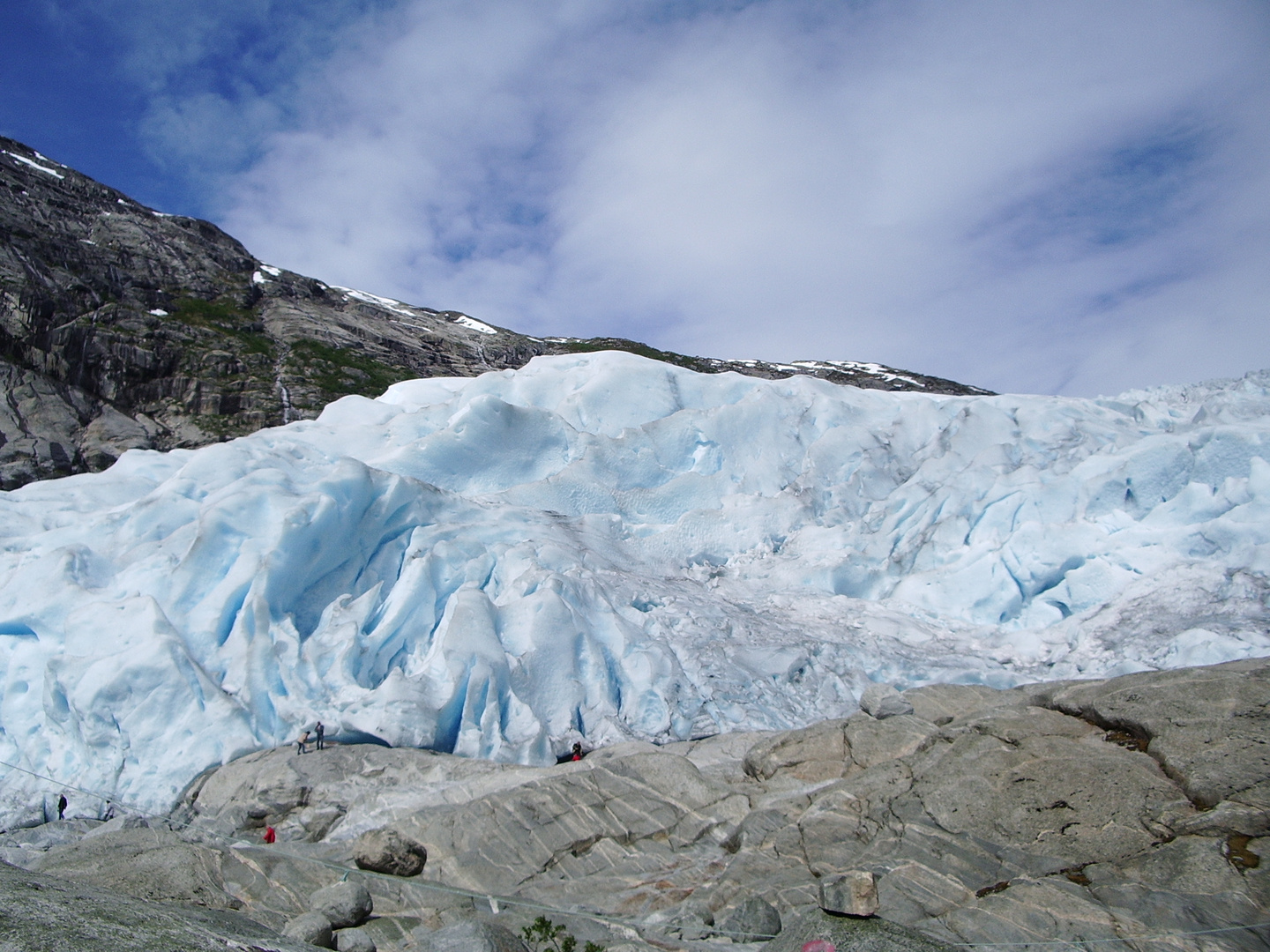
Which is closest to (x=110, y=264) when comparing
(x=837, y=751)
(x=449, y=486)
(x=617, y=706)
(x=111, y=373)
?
(x=111, y=373)

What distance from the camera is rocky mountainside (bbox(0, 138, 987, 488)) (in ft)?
110

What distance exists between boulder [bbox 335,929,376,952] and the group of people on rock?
453 cm

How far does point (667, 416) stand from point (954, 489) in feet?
20.0

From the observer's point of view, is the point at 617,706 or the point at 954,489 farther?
the point at 954,489

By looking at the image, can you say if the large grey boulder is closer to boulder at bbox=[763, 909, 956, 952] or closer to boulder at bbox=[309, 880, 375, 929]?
boulder at bbox=[309, 880, 375, 929]

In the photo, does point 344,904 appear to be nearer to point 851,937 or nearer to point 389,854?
point 389,854

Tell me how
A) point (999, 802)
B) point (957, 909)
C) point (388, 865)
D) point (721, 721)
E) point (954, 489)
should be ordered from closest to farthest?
point (957, 909), point (999, 802), point (388, 865), point (721, 721), point (954, 489)

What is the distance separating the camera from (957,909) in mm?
6105

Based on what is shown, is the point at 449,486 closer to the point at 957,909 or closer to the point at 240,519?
the point at 240,519

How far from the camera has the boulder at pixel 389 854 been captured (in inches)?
302

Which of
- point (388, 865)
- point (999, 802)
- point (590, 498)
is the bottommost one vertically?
point (388, 865)

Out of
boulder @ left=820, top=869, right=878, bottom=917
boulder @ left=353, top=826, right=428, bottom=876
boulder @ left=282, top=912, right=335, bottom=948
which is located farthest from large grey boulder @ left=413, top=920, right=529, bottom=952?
boulder @ left=820, top=869, right=878, bottom=917

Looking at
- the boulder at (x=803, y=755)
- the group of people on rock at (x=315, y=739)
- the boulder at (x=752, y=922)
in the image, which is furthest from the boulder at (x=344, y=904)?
the boulder at (x=803, y=755)

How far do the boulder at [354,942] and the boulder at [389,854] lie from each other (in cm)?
138
